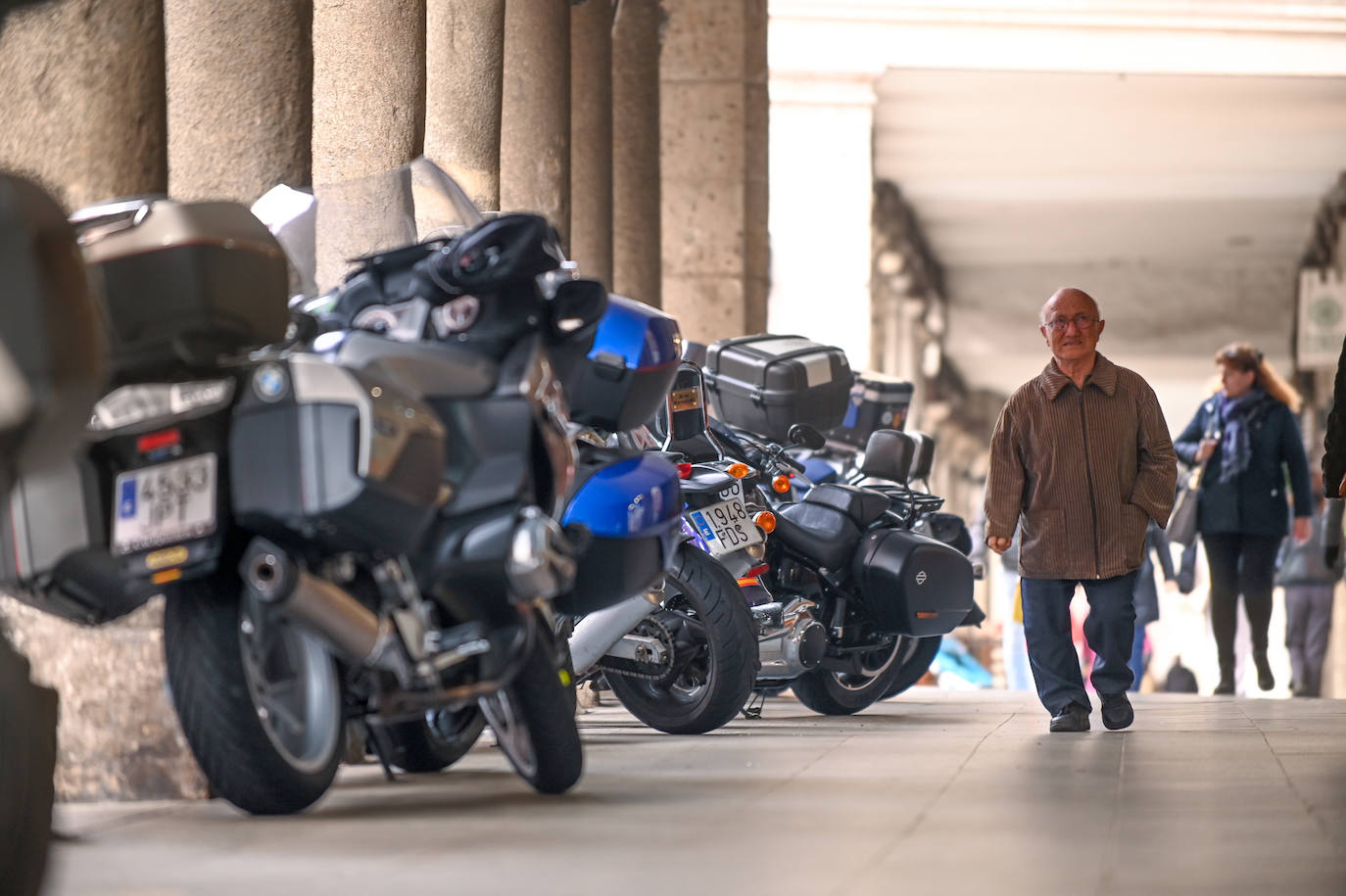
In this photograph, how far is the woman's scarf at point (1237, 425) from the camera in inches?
446

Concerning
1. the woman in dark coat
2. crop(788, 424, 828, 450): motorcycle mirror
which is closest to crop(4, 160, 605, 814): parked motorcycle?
crop(788, 424, 828, 450): motorcycle mirror

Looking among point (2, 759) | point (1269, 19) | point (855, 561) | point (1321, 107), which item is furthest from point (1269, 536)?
point (1321, 107)

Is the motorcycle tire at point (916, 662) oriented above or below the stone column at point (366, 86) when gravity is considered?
below

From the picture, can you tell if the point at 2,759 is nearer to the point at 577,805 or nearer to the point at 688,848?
the point at 688,848

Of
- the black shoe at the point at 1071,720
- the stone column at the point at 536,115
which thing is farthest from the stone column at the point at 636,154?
the black shoe at the point at 1071,720

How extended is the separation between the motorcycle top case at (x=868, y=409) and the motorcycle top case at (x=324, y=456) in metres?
6.66

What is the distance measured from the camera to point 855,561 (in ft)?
27.5

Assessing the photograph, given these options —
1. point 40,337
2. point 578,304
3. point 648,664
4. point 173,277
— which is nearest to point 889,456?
point 648,664

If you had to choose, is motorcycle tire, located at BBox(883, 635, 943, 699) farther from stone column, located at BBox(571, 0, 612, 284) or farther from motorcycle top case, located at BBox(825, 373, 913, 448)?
Result: stone column, located at BBox(571, 0, 612, 284)

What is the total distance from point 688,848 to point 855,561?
4462mm

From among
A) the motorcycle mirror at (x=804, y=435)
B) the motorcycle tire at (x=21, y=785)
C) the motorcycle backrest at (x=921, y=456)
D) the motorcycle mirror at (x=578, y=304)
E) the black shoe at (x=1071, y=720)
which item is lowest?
the black shoe at (x=1071, y=720)

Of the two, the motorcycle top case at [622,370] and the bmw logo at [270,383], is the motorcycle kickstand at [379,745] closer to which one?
the motorcycle top case at [622,370]

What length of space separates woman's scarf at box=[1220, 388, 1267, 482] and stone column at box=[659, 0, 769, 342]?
462cm

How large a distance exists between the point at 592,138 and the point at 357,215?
7629 mm
